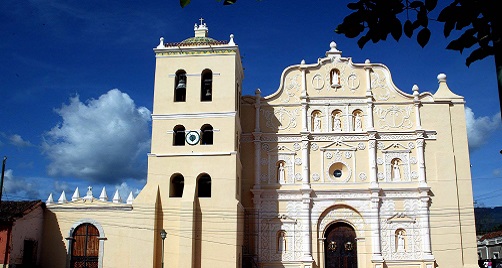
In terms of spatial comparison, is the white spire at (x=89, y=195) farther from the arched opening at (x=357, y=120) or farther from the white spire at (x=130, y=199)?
the arched opening at (x=357, y=120)

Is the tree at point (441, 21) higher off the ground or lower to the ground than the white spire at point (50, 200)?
lower

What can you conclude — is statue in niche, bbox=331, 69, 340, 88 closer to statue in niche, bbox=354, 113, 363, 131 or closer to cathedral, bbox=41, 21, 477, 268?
cathedral, bbox=41, 21, 477, 268

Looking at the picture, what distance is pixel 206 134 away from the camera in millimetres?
25438

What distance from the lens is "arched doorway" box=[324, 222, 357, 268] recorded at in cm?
2591

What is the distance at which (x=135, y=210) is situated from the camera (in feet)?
78.3

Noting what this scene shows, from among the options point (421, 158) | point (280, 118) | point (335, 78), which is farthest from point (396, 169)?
point (280, 118)

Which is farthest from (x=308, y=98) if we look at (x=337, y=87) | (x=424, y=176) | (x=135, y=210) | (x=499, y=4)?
(x=499, y=4)

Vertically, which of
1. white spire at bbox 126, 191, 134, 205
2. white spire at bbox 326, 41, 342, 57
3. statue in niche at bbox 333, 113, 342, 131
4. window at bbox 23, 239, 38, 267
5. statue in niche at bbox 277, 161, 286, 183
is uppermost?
white spire at bbox 326, 41, 342, 57

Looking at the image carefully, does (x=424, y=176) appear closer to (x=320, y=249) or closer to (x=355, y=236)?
(x=355, y=236)

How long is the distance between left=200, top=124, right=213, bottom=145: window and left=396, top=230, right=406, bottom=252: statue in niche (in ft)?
30.4

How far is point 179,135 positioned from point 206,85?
2578mm

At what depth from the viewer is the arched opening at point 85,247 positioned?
2381 centimetres

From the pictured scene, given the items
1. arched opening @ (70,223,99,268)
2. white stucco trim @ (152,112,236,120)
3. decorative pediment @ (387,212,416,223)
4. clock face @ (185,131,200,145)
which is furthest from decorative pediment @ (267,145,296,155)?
arched opening @ (70,223,99,268)

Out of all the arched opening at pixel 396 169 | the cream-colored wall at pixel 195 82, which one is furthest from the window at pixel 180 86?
the arched opening at pixel 396 169
